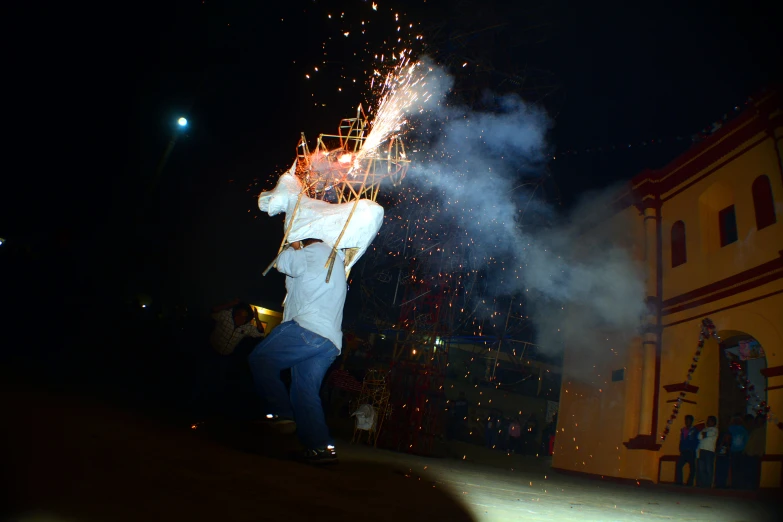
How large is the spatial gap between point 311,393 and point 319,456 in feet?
1.51

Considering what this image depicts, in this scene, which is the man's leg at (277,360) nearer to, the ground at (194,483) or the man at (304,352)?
the man at (304,352)

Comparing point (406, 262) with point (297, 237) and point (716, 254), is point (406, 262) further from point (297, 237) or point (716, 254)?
point (297, 237)

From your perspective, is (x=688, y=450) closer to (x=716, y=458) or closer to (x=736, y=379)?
(x=716, y=458)

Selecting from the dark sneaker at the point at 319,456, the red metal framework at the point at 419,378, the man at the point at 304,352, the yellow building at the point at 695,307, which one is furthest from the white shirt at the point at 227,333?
the yellow building at the point at 695,307

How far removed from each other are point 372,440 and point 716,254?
317 inches

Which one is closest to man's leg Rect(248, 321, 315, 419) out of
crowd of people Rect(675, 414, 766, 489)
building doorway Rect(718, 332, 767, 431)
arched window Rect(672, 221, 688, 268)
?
crowd of people Rect(675, 414, 766, 489)

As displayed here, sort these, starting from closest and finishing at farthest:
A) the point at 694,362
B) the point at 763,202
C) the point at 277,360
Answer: the point at 277,360, the point at 763,202, the point at 694,362

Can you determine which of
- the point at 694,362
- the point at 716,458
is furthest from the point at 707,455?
the point at 694,362

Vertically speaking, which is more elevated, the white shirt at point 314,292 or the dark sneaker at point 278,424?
the white shirt at point 314,292

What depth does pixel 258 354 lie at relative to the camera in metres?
3.66

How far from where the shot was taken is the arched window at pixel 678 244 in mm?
10837

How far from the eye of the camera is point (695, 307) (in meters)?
9.97

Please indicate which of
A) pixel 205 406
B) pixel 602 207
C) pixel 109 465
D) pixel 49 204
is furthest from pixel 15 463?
pixel 602 207

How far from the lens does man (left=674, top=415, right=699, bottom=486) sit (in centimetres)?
934
